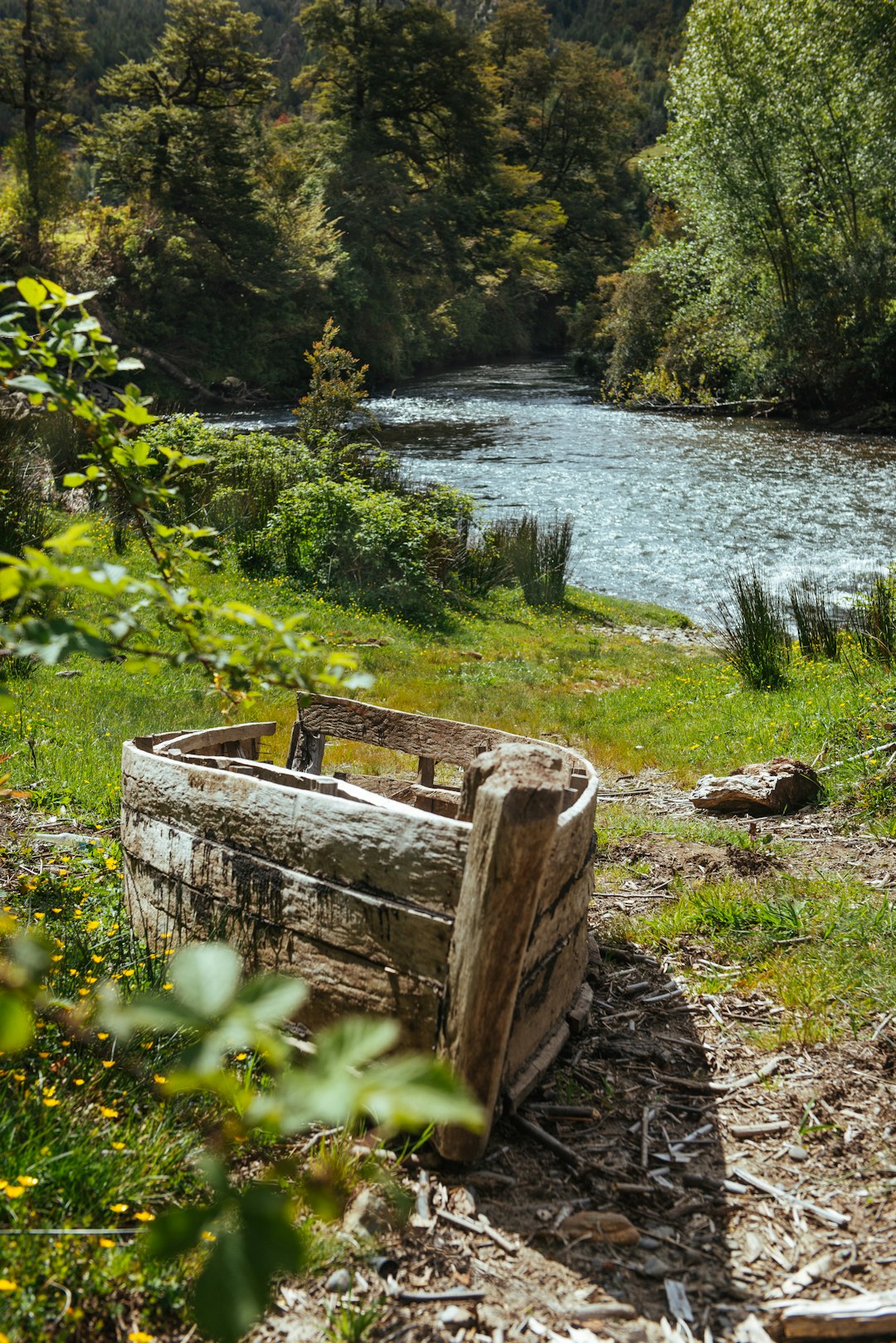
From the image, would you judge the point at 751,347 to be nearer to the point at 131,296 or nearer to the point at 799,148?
the point at 799,148

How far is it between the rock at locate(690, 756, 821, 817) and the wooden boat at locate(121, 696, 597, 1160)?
2.72 m

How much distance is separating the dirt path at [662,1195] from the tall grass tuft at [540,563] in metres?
10.4

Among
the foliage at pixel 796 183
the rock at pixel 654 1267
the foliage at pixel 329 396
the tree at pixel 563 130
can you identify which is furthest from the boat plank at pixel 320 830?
the tree at pixel 563 130

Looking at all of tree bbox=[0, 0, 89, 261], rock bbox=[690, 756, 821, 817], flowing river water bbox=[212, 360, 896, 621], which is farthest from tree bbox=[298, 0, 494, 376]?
rock bbox=[690, 756, 821, 817]

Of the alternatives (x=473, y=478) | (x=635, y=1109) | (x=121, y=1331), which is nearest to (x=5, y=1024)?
(x=121, y=1331)

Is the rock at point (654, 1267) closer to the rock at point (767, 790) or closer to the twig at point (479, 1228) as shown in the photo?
the twig at point (479, 1228)

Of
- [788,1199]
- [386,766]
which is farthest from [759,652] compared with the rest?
[788,1199]

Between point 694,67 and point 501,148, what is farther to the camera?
point 501,148

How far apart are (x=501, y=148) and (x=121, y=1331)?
218ft

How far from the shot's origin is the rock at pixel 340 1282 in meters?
2.19

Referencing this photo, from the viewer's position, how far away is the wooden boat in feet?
8.20

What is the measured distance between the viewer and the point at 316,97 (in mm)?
48500

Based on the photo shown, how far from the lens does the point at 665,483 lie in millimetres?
20047

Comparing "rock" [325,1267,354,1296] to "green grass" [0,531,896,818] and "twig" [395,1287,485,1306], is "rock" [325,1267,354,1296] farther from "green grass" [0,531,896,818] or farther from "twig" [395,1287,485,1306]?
"green grass" [0,531,896,818]
